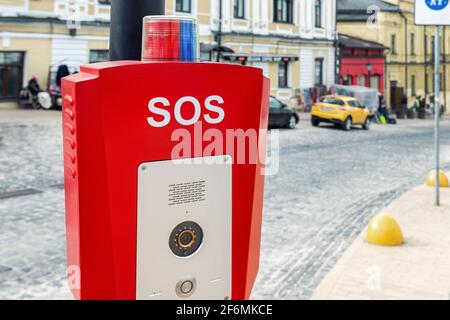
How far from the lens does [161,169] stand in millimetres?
1511

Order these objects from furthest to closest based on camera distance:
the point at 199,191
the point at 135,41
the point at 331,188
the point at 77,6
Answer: the point at 77,6
the point at 331,188
the point at 135,41
the point at 199,191

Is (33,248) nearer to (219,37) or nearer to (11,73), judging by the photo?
(11,73)

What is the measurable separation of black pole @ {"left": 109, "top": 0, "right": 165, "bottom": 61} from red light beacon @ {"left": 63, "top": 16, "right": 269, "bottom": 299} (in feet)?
0.65

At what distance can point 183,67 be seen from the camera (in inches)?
58.7

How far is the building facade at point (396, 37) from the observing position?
135 feet

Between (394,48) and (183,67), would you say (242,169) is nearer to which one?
(183,67)

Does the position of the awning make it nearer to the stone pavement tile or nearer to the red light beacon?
the stone pavement tile

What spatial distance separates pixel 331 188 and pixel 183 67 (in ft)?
30.4

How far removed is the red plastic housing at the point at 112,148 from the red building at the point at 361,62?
36452mm

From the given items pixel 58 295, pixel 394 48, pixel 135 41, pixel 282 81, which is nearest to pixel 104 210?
pixel 135 41

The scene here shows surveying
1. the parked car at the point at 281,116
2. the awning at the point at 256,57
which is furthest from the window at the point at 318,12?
the parked car at the point at 281,116

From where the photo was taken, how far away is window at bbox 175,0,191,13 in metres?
24.0

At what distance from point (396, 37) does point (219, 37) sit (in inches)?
803

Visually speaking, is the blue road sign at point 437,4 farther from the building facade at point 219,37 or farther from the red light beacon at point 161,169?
the red light beacon at point 161,169
